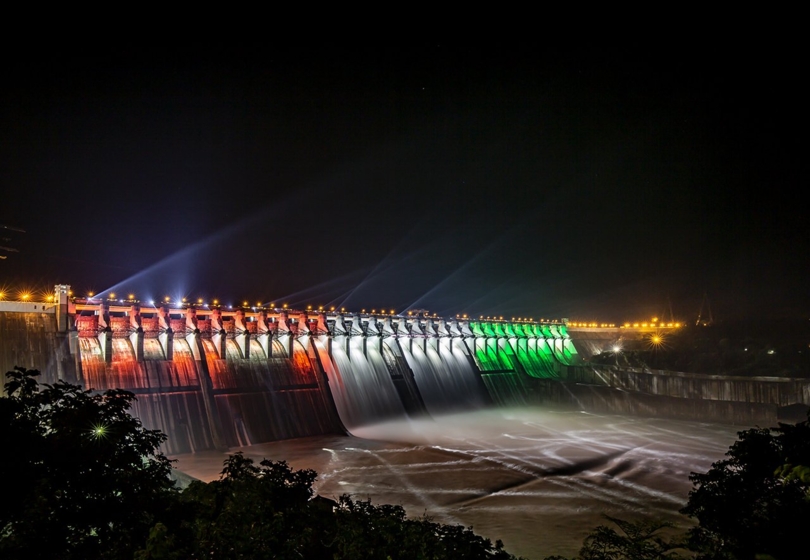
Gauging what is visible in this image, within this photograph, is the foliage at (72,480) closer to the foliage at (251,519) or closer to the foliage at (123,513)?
the foliage at (123,513)

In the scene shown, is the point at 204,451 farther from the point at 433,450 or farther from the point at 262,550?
the point at 262,550

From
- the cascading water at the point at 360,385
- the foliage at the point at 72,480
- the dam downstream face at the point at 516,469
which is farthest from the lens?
the cascading water at the point at 360,385

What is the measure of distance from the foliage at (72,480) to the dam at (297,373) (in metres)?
20.6

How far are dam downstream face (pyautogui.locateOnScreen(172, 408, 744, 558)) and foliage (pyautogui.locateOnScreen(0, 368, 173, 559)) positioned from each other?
11.7 m

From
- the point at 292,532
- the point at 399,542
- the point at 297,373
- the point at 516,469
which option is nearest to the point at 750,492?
the point at 399,542

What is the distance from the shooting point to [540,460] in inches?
997

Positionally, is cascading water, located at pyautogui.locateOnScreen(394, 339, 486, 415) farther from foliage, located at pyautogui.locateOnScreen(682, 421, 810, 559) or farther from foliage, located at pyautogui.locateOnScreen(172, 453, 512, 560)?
foliage, located at pyautogui.locateOnScreen(682, 421, 810, 559)

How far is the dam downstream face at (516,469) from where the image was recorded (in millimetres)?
17328

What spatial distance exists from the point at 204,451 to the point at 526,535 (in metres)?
15.3

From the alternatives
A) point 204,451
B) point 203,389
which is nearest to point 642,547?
point 204,451

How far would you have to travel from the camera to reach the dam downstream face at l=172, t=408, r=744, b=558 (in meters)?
17.3

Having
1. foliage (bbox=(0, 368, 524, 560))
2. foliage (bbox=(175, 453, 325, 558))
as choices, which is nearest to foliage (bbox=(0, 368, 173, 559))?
foliage (bbox=(0, 368, 524, 560))

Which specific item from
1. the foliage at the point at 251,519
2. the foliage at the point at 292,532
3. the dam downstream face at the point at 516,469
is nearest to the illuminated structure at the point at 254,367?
the dam downstream face at the point at 516,469

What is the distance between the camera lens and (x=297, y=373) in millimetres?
31266
